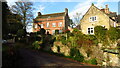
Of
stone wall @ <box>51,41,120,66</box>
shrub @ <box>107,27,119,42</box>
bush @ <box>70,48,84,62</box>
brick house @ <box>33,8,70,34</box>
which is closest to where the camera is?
stone wall @ <box>51,41,120,66</box>

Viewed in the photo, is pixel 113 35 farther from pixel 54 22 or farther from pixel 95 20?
pixel 54 22

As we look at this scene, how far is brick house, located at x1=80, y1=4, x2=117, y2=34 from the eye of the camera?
1828 centimetres

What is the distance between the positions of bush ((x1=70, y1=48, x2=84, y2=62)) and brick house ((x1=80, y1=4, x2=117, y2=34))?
747 cm

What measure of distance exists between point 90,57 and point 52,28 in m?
22.5

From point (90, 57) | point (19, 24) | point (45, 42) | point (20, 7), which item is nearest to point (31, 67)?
point (90, 57)

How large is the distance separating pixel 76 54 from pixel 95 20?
9.90 m

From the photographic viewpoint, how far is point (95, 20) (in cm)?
1978

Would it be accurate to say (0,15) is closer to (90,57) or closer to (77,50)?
(77,50)

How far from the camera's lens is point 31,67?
9844 millimetres

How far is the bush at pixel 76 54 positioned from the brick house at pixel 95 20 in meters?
7.47

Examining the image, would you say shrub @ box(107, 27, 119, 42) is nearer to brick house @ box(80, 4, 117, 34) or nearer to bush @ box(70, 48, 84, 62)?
brick house @ box(80, 4, 117, 34)

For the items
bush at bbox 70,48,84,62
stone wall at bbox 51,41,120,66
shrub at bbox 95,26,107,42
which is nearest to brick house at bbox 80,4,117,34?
shrub at bbox 95,26,107,42

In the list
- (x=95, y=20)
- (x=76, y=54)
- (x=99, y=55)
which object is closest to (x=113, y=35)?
(x=99, y=55)

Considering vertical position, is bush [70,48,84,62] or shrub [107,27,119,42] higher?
shrub [107,27,119,42]
